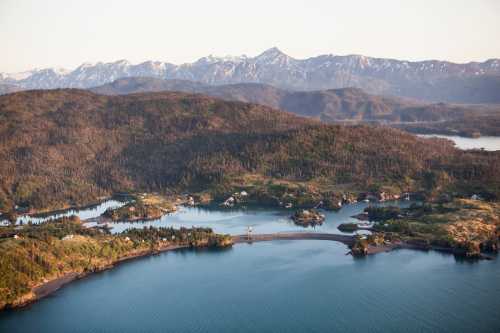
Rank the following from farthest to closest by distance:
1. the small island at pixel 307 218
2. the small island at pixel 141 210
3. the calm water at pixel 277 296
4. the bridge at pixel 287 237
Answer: the small island at pixel 141 210, the small island at pixel 307 218, the bridge at pixel 287 237, the calm water at pixel 277 296

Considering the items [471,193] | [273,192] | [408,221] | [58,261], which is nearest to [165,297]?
[58,261]

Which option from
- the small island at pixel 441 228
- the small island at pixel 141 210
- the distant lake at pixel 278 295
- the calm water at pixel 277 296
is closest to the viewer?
the calm water at pixel 277 296

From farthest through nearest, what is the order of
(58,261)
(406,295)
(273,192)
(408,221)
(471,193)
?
(273,192)
(471,193)
(408,221)
(58,261)
(406,295)

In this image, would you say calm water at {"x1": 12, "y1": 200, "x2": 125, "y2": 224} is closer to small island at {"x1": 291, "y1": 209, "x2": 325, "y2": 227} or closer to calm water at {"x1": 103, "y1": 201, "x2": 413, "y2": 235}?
calm water at {"x1": 103, "y1": 201, "x2": 413, "y2": 235}

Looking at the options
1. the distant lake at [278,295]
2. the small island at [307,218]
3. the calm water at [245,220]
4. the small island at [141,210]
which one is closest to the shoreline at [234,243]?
the distant lake at [278,295]

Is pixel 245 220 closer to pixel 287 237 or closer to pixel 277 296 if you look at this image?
pixel 287 237

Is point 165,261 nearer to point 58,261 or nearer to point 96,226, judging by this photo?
point 58,261

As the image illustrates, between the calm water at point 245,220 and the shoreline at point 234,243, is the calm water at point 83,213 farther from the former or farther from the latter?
the shoreline at point 234,243
